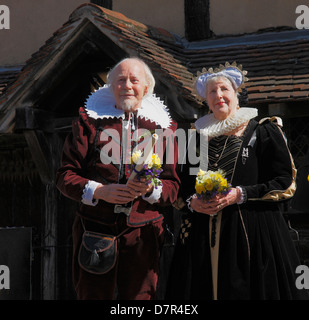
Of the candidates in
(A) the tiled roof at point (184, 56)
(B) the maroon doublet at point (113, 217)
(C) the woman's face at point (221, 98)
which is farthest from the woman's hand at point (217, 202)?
(A) the tiled roof at point (184, 56)

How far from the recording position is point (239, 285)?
13.2ft

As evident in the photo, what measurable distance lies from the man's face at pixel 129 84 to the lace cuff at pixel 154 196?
1.73ft

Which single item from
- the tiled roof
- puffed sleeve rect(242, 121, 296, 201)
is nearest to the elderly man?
puffed sleeve rect(242, 121, 296, 201)

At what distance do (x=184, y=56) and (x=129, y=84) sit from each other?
3.35 m

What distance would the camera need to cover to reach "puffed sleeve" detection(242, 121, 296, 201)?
4.14 m

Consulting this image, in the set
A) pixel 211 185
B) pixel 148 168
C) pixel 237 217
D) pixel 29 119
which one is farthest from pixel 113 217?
pixel 29 119

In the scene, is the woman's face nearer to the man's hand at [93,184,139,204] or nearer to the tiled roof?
the man's hand at [93,184,139,204]

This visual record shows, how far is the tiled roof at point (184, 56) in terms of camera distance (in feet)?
21.3

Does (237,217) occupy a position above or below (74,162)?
below

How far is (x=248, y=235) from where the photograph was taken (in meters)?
4.14

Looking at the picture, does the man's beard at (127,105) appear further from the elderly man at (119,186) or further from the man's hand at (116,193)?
the man's hand at (116,193)

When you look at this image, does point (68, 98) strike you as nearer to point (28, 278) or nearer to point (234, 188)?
point (28, 278)

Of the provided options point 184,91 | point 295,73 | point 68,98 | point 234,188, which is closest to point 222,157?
point 234,188

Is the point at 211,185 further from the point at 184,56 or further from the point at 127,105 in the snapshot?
the point at 184,56
